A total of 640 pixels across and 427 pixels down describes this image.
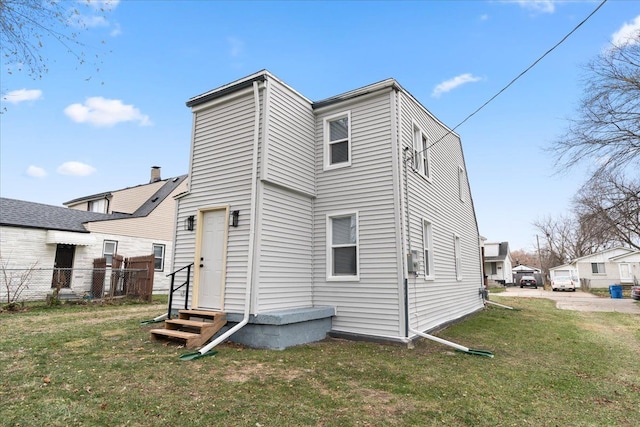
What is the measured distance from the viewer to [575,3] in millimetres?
5574

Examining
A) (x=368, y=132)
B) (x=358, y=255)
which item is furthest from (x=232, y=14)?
(x=358, y=255)

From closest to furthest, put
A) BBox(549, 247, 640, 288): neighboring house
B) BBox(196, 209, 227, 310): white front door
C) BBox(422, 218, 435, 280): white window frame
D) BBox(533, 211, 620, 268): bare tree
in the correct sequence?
1. BBox(196, 209, 227, 310): white front door
2. BBox(422, 218, 435, 280): white window frame
3. BBox(549, 247, 640, 288): neighboring house
4. BBox(533, 211, 620, 268): bare tree

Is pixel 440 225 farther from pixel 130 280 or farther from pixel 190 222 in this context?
pixel 130 280

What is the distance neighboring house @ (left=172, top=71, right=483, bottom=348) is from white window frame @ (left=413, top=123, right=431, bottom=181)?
9 centimetres

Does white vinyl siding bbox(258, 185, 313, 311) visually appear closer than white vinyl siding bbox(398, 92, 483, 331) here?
Yes

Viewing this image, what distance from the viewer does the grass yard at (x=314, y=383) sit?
352 centimetres

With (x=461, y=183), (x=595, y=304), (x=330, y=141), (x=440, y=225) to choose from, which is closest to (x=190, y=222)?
(x=330, y=141)

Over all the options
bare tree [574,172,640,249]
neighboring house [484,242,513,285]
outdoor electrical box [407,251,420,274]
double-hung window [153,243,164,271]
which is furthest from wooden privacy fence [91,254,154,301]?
neighboring house [484,242,513,285]

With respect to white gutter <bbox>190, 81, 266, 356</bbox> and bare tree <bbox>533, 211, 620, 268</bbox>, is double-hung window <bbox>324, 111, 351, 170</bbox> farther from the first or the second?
bare tree <bbox>533, 211, 620, 268</bbox>

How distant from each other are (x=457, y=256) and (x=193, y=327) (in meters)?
8.54

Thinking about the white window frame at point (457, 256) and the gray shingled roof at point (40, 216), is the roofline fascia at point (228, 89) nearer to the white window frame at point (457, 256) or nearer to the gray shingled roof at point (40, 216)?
the white window frame at point (457, 256)

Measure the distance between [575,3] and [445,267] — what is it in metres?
6.64

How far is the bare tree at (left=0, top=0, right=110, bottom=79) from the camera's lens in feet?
12.1

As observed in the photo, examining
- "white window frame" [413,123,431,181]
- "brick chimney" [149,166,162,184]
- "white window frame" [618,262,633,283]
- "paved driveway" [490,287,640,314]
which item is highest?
"brick chimney" [149,166,162,184]
